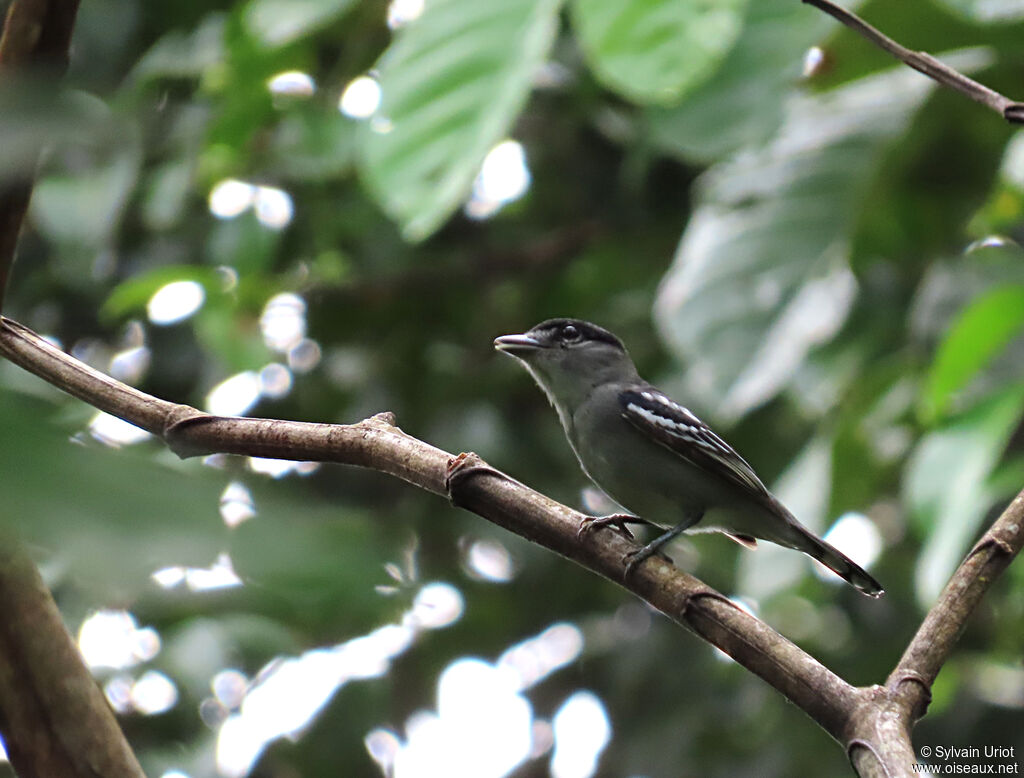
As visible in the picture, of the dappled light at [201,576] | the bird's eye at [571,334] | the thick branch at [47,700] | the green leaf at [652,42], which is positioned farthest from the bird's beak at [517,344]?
the dappled light at [201,576]

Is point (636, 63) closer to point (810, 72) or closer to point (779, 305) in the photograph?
point (779, 305)

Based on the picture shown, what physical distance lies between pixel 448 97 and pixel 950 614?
1956mm

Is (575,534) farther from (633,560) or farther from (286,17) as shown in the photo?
(286,17)

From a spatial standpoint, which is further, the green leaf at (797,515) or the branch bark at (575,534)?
the green leaf at (797,515)

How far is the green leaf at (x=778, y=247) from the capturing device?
4.24m

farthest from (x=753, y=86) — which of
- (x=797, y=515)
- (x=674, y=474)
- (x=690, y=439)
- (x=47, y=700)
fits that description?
(x=47, y=700)

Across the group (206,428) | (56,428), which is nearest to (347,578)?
(56,428)

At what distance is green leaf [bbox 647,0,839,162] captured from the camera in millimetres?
4195

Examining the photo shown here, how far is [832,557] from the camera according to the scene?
12.1ft

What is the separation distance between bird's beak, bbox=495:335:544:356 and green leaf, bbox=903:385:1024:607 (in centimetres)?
145

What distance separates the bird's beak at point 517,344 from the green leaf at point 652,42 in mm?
1382

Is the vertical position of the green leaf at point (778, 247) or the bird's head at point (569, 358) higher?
the green leaf at point (778, 247)

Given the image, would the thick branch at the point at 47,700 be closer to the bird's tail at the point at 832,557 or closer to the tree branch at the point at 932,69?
the tree branch at the point at 932,69

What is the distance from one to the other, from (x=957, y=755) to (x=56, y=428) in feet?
16.8
